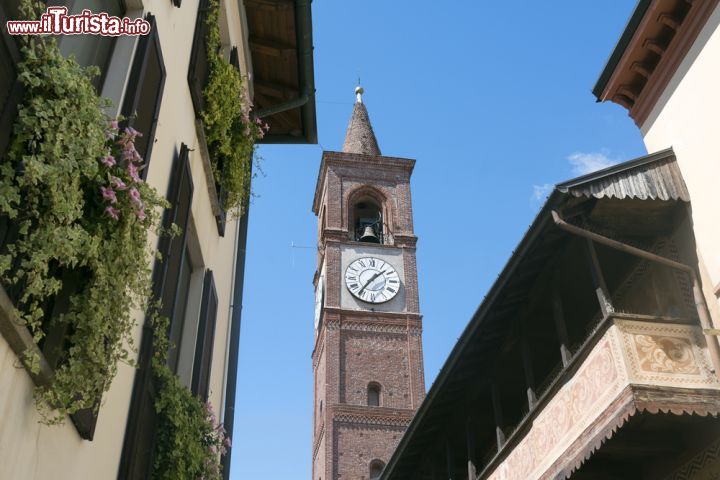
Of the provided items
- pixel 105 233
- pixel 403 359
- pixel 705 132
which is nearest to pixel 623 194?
pixel 705 132

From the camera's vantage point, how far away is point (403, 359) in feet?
108

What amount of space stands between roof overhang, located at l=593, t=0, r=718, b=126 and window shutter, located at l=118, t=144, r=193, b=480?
6.36 meters

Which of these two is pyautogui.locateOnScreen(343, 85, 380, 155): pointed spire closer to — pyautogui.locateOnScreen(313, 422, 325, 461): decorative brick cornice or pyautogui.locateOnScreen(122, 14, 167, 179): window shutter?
pyautogui.locateOnScreen(313, 422, 325, 461): decorative brick cornice

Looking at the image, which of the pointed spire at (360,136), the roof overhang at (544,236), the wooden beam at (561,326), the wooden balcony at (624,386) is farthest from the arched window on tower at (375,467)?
the wooden balcony at (624,386)

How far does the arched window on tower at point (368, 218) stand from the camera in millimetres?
36969

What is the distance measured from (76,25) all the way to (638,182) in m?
7.32

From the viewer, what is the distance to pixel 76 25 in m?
3.70

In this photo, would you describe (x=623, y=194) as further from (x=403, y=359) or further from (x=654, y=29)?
(x=403, y=359)

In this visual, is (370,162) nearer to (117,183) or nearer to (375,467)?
(375,467)

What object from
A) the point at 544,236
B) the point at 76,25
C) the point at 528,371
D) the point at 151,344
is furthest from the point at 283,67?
the point at 76,25

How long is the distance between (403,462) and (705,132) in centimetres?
883

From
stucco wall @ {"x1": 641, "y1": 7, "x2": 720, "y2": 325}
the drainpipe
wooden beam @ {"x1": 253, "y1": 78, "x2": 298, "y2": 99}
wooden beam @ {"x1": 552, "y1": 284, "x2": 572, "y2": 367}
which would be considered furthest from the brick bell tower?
the drainpipe

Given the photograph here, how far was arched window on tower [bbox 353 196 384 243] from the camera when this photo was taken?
121ft

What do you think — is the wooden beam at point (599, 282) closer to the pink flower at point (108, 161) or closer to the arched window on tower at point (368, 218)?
the pink flower at point (108, 161)
